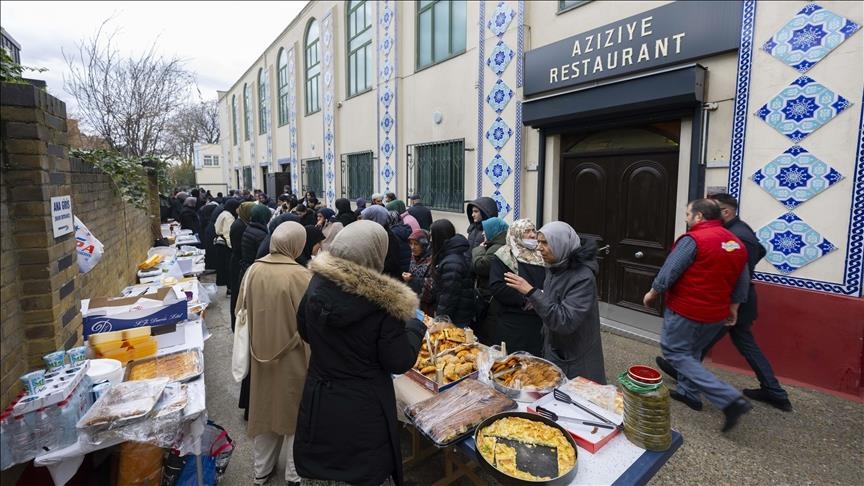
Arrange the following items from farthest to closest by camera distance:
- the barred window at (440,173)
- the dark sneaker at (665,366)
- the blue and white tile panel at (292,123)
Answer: the blue and white tile panel at (292,123), the barred window at (440,173), the dark sneaker at (665,366)

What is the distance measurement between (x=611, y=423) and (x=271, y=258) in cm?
223

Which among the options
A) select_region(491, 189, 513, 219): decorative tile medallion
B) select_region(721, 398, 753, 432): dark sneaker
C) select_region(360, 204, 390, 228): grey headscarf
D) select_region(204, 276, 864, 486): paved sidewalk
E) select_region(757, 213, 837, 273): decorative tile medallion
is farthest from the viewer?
select_region(491, 189, 513, 219): decorative tile medallion

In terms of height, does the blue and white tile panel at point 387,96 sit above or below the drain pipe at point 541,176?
above

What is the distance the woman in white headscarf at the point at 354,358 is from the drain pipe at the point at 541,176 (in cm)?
471

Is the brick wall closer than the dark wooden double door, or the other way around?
the brick wall

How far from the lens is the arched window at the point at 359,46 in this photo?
11109mm

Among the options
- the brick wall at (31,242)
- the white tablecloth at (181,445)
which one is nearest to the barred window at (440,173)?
the white tablecloth at (181,445)

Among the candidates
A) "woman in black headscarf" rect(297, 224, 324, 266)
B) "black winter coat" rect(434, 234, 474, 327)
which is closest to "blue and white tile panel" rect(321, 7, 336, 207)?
"woman in black headscarf" rect(297, 224, 324, 266)

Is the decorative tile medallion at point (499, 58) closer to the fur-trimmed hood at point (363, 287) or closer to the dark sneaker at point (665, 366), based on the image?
the dark sneaker at point (665, 366)

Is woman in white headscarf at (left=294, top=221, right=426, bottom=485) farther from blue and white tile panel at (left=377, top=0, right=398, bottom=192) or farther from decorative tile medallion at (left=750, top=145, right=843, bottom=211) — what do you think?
blue and white tile panel at (left=377, top=0, right=398, bottom=192)

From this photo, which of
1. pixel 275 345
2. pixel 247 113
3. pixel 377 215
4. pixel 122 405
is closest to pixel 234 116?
pixel 247 113

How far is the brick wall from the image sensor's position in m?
1.99

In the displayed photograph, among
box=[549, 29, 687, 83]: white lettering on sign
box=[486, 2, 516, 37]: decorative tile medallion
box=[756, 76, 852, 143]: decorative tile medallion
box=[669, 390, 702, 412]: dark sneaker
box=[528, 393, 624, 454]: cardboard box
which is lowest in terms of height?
box=[669, 390, 702, 412]: dark sneaker

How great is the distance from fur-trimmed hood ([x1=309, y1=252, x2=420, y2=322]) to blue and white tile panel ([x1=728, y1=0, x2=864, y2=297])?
4.03 meters
